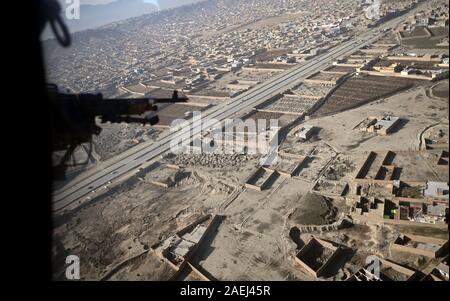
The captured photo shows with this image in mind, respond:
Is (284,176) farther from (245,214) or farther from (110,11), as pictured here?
(110,11)

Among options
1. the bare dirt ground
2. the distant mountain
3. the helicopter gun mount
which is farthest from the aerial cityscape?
the distant mountain

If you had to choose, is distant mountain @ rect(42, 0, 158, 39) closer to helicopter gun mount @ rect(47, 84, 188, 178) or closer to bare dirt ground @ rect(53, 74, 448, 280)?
bare dirt ground @ rect(53, 74, 448, 280)

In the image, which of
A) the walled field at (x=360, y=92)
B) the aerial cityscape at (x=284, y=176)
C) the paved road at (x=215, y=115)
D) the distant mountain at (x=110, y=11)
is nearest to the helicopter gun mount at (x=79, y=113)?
the aerial cityscape at (x=284, y=176)

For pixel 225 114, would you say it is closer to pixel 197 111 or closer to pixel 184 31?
pixel 197 111

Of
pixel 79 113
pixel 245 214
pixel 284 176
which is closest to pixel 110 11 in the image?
pixel 284 176
